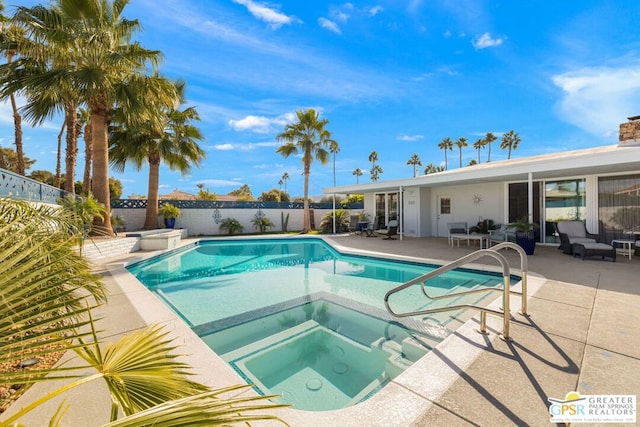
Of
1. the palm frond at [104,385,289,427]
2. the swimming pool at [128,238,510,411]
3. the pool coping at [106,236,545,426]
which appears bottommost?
the swimming pool at [128,238,510,411]

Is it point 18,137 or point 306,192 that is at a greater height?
point 18,137

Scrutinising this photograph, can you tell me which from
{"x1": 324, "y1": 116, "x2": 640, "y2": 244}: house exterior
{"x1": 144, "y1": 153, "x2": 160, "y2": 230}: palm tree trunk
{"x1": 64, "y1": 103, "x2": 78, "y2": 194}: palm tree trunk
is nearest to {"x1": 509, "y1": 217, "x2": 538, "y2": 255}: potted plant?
{"x1": 324, "y1": 116, "x2": 640, "y2": 244}: house exterior

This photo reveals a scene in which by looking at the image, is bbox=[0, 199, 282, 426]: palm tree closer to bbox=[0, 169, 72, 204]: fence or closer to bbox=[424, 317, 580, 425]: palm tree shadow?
bbox=[424, 317, 580, 425]: palm tree shadow

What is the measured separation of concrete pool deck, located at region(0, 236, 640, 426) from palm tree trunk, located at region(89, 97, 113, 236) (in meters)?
7.78

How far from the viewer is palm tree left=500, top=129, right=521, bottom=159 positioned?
4000 cm

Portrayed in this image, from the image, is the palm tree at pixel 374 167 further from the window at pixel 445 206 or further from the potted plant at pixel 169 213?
the potted plant at pixel 169 213

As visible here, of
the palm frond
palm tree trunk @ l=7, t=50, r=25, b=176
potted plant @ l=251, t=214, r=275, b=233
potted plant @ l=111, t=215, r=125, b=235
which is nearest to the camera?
the palm frond

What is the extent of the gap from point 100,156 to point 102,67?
3.13m

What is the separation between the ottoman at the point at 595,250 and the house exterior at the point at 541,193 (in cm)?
136

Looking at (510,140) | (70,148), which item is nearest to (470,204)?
(70,148)

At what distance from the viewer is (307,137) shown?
1675 cm

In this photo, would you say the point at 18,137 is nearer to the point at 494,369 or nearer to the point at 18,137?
the point at 18,137

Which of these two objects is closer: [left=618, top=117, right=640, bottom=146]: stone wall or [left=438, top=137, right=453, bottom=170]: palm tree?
[left=618, top=117, right=640, bottom=146]: stone wall

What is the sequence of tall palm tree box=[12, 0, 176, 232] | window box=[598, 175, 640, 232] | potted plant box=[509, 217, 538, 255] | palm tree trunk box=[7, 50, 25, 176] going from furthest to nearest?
1. palm tree trunk box=[7, 50, 25, 176]
2. window box=[598, 175, 640, 232]
3. tall palm tree box=[12, 0, 176, 232]
4. potted plant box=[509, 217, 538, 255]
